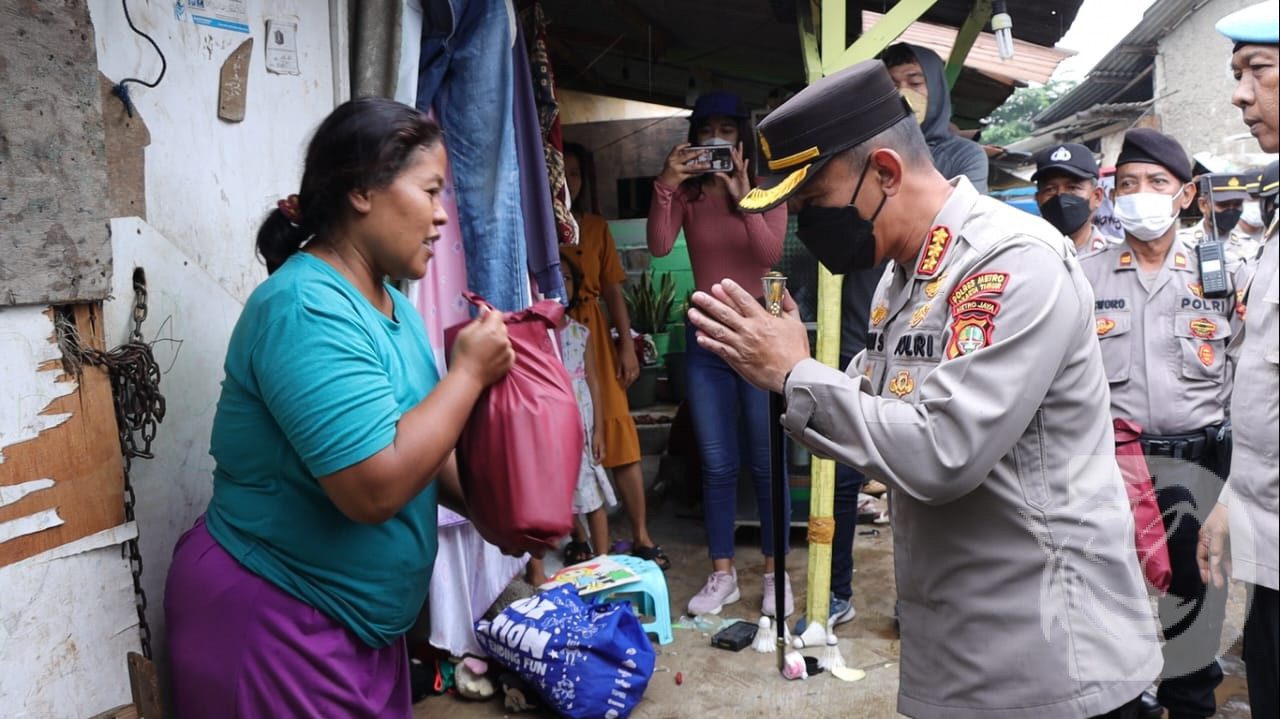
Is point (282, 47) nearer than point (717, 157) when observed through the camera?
Yes

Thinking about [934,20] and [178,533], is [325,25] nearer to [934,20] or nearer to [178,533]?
[178,533]

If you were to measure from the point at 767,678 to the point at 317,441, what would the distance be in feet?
8.51

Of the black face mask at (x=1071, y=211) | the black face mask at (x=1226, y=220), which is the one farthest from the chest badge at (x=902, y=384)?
the black face mask at (x=1226, y=220)

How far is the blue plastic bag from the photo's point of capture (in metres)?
3.16

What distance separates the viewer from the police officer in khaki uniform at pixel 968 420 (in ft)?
5.06

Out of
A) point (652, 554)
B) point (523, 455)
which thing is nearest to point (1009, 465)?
point (523, 455)

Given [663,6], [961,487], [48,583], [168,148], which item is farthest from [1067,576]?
[663,6]

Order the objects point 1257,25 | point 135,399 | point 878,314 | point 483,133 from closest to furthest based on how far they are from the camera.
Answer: point 1257,25 < point 878,314 < point 135,399 < point 483,133

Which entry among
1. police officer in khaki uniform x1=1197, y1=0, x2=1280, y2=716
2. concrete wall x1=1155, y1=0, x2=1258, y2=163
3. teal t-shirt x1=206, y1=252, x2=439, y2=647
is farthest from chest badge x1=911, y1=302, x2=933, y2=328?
concrete wall x1=1155, y1=0, x2=1258, y2=163

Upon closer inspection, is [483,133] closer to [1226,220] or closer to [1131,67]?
[1226,220]

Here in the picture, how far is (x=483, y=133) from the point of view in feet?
11.0

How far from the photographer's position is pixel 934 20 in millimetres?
5555

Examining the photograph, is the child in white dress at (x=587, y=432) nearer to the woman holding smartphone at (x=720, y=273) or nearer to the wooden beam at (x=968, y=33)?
the woman holding smartphone at (x=720, y=273)

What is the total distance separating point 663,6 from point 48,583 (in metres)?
4.50
